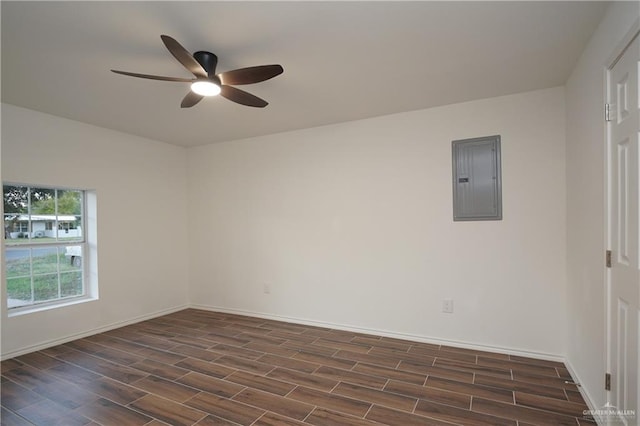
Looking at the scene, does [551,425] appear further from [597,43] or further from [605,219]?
[597,43]

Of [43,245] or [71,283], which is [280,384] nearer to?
[71,283]

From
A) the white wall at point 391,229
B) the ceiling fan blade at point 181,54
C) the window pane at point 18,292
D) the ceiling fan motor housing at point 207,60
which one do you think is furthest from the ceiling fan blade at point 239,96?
the window pane at point 18,292

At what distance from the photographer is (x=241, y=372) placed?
280 centimetres

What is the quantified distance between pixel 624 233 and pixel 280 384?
2.42m

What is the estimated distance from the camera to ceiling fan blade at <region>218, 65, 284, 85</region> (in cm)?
201

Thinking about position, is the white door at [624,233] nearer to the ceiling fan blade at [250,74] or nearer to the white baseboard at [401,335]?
the white baseboard at [401,335]

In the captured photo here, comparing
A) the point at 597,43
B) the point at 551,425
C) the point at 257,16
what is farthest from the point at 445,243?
the point at 257,16

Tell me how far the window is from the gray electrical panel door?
4265 mm

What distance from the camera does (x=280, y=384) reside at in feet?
8.47

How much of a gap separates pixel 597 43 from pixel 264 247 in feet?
12.2

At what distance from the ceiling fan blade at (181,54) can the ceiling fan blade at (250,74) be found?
0.15m

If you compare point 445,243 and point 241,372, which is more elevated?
point 445,243

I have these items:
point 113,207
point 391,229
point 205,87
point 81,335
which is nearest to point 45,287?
point 81,335

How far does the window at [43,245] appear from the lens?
330 cm
